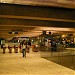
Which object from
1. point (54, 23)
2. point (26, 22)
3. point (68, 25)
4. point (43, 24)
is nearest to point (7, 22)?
point (26, 22)

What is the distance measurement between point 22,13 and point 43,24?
18.1 ft

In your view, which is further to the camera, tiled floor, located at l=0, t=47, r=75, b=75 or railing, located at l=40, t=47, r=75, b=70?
railing, located at l=40, t=47, r=75, b=70

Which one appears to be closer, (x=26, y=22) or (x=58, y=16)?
(x=58, y=16)

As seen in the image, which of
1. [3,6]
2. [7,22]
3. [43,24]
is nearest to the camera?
[3,6]

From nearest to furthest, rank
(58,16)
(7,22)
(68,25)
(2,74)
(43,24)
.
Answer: (2,74), (58,16), (7,22), (43,24), (68,25)

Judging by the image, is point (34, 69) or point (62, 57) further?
point (62, 57)

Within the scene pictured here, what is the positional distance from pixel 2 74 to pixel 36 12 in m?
3.88

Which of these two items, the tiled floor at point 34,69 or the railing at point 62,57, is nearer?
the tiled floor at point 34,69

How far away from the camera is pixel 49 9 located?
39.2ft

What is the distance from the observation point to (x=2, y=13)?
10.7 m

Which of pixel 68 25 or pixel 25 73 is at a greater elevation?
pixel 68 25

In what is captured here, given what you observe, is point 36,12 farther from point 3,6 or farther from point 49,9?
point 3,6

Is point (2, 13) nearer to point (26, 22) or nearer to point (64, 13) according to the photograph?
point (64, 13)

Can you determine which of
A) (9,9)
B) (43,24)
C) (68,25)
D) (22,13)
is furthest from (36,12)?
(68,25)
